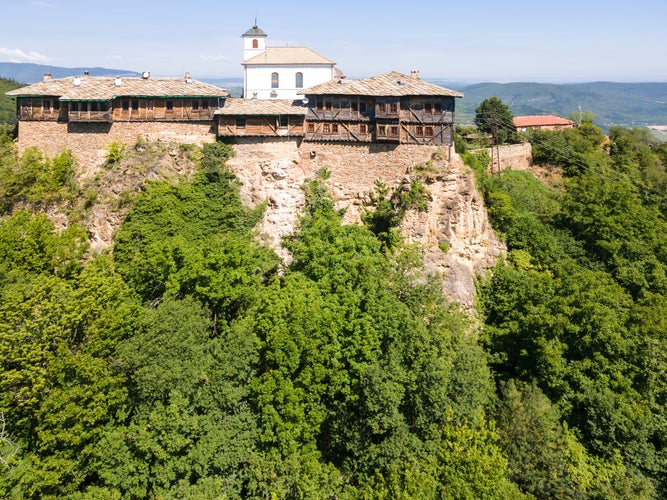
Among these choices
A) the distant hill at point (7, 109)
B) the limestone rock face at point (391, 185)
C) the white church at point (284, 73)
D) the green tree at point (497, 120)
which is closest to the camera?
the limestone rock face at point (391, 185)

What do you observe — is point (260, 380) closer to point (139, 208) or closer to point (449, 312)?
point (449, 312)

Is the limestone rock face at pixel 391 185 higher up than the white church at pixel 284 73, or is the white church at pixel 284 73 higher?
the white church at pixel 284 73

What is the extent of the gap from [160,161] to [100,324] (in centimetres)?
1488

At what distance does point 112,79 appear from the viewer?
1375 inches

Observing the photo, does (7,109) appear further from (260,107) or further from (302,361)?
(302,361)

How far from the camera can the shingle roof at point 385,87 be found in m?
31.5

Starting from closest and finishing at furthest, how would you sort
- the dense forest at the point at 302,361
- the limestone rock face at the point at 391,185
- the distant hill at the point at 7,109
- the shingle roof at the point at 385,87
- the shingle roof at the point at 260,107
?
the dense forest at the point at 302,361 → the limestone rock face at the point at 391,185 → the shingle roof at the point at 385,87 → the shingle roof at the point at 260,107 → the distant hill at the point at 7,109

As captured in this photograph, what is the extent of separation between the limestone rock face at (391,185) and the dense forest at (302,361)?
1.19 meters

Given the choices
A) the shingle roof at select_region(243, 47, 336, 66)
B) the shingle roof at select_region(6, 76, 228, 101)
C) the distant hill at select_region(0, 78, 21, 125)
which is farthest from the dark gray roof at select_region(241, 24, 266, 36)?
the distant hill at select_region(0, 78, 21, 125)

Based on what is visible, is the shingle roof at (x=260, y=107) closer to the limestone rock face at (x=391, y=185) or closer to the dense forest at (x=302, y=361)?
the limestone rock face at (x=391, y=185)

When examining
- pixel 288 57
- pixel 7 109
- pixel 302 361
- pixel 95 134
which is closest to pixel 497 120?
pixel 288 57

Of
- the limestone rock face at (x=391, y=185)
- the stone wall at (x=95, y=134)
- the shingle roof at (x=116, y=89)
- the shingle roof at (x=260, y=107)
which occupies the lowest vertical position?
the limestone rock face at (x=391, y=185)

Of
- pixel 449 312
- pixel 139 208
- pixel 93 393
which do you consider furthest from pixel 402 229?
pixel 93 393

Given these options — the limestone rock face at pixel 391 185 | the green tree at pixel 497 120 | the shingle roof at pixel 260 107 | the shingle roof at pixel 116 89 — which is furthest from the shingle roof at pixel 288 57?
the green tree at pixel 497 120
